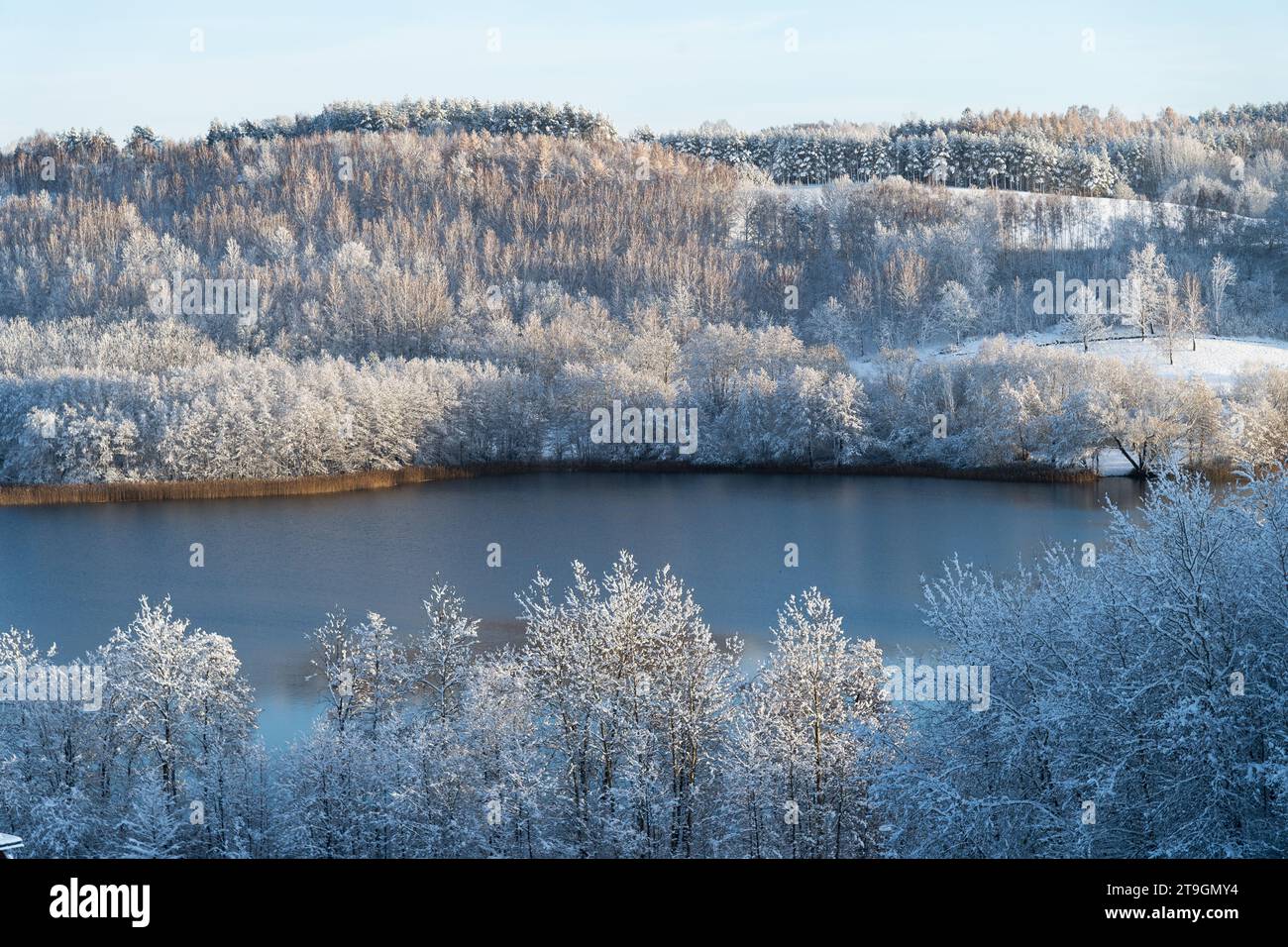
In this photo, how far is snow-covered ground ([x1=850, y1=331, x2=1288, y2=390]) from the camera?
138 ft

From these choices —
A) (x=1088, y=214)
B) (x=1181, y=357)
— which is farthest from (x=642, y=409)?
(x=1088, y=214)

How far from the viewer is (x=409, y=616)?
21.6m

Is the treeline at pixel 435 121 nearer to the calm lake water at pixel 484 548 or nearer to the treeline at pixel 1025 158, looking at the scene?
the treeline at pixel 1025 158

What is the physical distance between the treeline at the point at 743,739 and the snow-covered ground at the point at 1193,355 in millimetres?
31660

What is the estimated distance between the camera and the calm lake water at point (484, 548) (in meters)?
21.1

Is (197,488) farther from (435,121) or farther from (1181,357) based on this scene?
(435,121)

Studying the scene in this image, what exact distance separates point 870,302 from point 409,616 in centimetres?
4361

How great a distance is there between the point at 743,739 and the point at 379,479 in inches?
1188

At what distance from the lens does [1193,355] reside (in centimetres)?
4444

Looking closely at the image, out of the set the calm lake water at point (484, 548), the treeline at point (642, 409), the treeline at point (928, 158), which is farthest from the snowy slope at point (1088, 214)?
the calm lake water at point (484, 548)

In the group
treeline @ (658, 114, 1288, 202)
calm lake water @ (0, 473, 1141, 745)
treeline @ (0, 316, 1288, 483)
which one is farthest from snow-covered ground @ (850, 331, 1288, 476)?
treeline @ (658, 114, 1288, 202)

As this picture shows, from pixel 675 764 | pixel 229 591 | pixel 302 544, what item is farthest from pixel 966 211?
pixel 675 764

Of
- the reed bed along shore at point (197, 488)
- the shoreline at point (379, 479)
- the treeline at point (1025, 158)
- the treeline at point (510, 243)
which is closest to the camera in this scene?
the reed bed along shore at point (197, 488)
